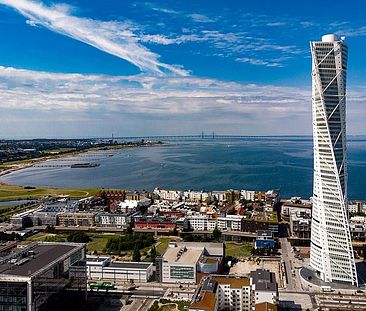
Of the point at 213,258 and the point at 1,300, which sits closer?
the point at 1,300

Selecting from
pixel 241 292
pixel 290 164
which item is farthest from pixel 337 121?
pixel 290 164

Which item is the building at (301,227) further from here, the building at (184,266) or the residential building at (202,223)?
the building at (184,266)

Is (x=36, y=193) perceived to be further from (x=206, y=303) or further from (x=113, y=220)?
(x=206, y=303)

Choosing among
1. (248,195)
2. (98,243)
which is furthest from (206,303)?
(248,195)

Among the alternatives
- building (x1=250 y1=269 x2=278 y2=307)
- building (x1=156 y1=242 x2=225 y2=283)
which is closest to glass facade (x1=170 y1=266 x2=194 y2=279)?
building (x1=156 y1=242 x2=225 y2=283)

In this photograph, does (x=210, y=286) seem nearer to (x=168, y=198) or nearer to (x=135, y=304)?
(x=135, y=304)

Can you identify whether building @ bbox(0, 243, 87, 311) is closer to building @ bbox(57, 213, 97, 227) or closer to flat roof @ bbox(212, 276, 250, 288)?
flat roof @ bbox(212, 276, 250, 288)
